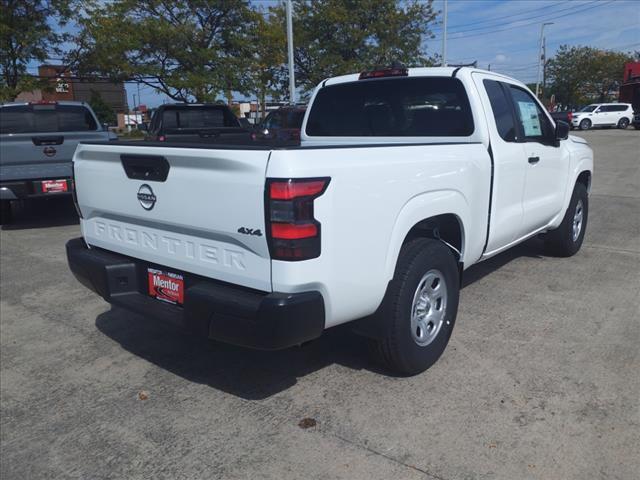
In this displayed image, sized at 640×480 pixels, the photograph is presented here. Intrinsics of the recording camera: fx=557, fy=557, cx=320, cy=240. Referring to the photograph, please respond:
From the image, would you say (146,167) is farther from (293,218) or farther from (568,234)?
(568,234)

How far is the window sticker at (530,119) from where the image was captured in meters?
4.71

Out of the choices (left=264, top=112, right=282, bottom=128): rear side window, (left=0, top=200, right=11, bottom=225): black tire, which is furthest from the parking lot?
(left=264, top=112, right=282, bottom=128): rear side window

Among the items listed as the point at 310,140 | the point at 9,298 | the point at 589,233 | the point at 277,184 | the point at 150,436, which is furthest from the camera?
the point at 589,233

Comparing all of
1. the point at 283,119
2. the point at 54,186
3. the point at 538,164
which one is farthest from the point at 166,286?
the point at 283,119

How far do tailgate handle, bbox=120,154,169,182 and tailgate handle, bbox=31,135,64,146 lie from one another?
538 centimetres

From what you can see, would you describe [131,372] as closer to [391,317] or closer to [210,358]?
[210,358]

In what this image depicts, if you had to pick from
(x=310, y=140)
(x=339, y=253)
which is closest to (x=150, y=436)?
(x=339, y=253)

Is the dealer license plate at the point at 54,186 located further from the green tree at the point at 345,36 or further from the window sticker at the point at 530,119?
the green tree at the point at 345,36

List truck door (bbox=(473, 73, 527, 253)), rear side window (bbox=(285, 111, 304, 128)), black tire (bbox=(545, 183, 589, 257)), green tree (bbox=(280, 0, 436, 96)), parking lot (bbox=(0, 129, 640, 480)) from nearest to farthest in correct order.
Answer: parking lot (bbox=(0, 129, 640, 480)) < truck door (bbox=(473, 73, 527, 253)) < black tire (bbox=(545, 183, 589, 257)) < rear side window (bbox=(285, 111, 304, 128)) < green tree (bbox=(280, 0, 436, 96))

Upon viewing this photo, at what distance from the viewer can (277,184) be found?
2.46 meters

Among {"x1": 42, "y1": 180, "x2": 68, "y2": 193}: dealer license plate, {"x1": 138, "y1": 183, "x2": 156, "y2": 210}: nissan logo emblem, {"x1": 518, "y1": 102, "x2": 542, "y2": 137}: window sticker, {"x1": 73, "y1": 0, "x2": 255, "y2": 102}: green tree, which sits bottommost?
{"x1": 42, "y1": 180, "x2": 68, "y2": 193}: dealer license plate

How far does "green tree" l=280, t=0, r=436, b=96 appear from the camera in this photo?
73.2ft

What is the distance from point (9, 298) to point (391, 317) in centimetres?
397

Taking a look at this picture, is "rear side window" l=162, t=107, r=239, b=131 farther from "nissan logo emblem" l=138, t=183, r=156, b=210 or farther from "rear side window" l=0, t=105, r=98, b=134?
"nissan logo emblem" l=138, t=183, r=156, b=210
